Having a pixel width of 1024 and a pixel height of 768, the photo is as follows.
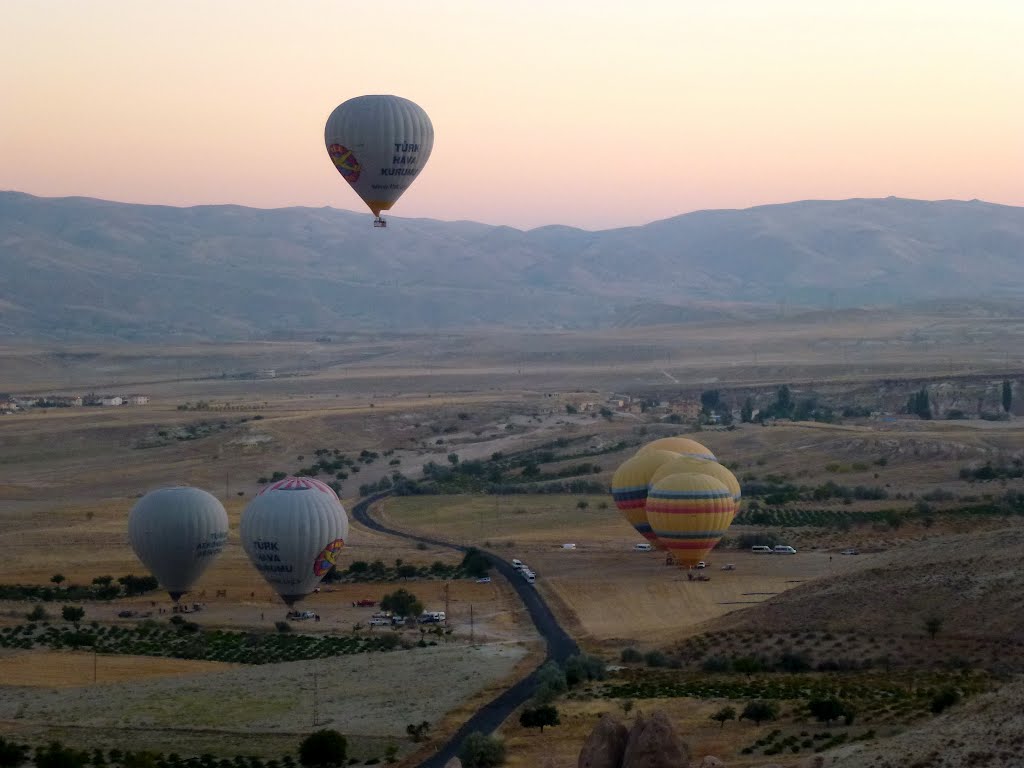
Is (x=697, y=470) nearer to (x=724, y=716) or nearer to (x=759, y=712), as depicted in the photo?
(x=724, y=716)

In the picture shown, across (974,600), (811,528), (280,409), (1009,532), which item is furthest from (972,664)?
(280,409)

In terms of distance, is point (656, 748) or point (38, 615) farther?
point (38, 615)

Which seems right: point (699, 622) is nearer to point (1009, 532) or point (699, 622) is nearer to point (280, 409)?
point (1009, 532)

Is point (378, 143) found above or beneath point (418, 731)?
above

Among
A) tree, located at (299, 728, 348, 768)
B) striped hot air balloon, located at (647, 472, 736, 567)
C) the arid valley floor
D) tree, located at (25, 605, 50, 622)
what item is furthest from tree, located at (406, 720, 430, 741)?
striped hot air balloon, located at (647, 472, 736, 567)

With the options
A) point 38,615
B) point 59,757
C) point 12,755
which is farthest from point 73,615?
point 59,757

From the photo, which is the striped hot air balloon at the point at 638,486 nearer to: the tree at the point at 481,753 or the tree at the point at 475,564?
the tree at the point at 475,564

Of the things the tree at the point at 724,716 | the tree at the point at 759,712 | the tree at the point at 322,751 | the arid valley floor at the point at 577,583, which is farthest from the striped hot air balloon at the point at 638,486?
the tree at the point at 322,751
